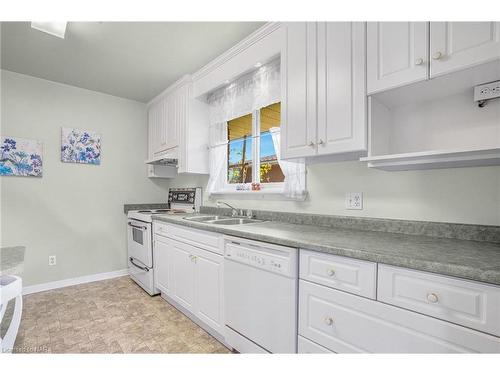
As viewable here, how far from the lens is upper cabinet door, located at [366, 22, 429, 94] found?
3.83 ft

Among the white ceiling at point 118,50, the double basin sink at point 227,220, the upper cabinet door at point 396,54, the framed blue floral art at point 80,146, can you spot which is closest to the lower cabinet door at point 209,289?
the double basin sink at point 227,220

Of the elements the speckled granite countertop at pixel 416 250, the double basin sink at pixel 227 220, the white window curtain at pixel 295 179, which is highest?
the white window curtain at pixel 295 179

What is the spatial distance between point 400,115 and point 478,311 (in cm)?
111

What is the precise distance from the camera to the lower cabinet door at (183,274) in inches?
80.9

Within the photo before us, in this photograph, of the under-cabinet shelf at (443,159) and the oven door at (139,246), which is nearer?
the under-cabinet shelf at (443,159)

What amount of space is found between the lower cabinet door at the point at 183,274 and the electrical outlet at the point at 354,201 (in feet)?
4.02

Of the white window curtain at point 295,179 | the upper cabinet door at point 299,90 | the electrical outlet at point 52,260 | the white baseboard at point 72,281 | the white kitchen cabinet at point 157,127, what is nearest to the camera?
the upper cabinet door at point 299,90

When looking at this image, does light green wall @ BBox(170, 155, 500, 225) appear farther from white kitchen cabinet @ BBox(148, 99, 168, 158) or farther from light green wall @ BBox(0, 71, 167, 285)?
light green wall @ BBox(0, 71, 167, 285)

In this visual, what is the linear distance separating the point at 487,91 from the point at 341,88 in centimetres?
66

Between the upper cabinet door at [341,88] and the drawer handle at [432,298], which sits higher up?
the upper cabinet door at [341,88]

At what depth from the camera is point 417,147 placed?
1.44m

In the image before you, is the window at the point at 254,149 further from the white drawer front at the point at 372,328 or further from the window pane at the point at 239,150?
the white drawer front at the point at 372,328

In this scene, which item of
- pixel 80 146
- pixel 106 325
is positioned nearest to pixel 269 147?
pixel 106 325

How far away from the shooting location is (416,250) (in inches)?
41.2
